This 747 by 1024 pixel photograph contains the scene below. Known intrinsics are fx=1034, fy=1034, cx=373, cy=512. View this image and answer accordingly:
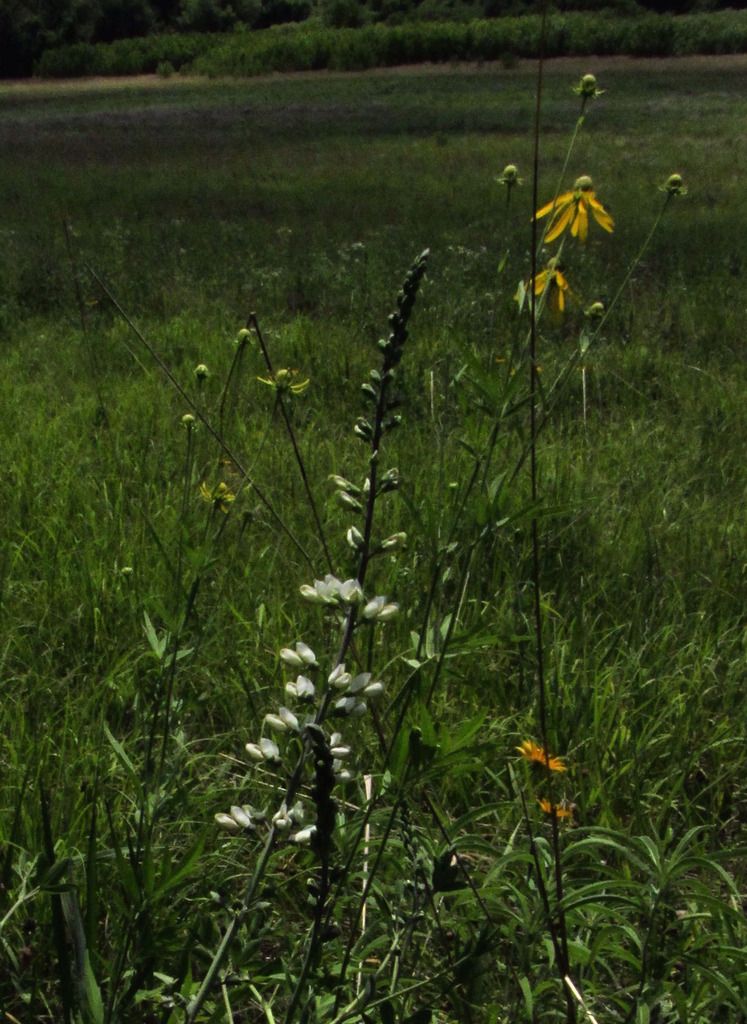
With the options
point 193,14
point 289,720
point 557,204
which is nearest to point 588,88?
point 557,204

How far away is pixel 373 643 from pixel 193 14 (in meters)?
50.4

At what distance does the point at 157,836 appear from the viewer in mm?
1346

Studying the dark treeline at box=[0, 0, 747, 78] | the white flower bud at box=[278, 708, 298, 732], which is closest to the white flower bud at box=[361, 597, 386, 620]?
the white flower bud at box=[278, 708, 298, 732]

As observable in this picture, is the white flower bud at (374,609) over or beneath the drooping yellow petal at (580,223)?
beneath

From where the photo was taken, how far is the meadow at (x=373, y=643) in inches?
40.4

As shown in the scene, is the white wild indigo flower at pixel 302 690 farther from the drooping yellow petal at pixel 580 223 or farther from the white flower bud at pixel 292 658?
the drooping yellow petal at pixel 580 223

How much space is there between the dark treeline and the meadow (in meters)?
35.5

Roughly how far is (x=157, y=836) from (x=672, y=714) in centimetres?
95

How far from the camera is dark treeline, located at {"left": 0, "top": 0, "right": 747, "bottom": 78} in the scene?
38.9 m

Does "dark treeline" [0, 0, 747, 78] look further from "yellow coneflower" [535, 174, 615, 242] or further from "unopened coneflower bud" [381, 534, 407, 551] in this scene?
"unopened coneflower bud" [381, 534, 407, 551]

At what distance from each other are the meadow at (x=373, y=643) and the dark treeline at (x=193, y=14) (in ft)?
116

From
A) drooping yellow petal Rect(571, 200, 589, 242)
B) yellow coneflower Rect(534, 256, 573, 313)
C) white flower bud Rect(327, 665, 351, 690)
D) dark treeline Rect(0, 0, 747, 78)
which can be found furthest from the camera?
dark treeline Rect(0, 0, 747, 78)

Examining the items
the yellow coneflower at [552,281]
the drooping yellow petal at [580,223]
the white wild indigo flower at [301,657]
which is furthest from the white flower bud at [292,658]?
the drooping yellow petal at [580,223]

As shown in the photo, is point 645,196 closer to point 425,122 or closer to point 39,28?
point 425,122
